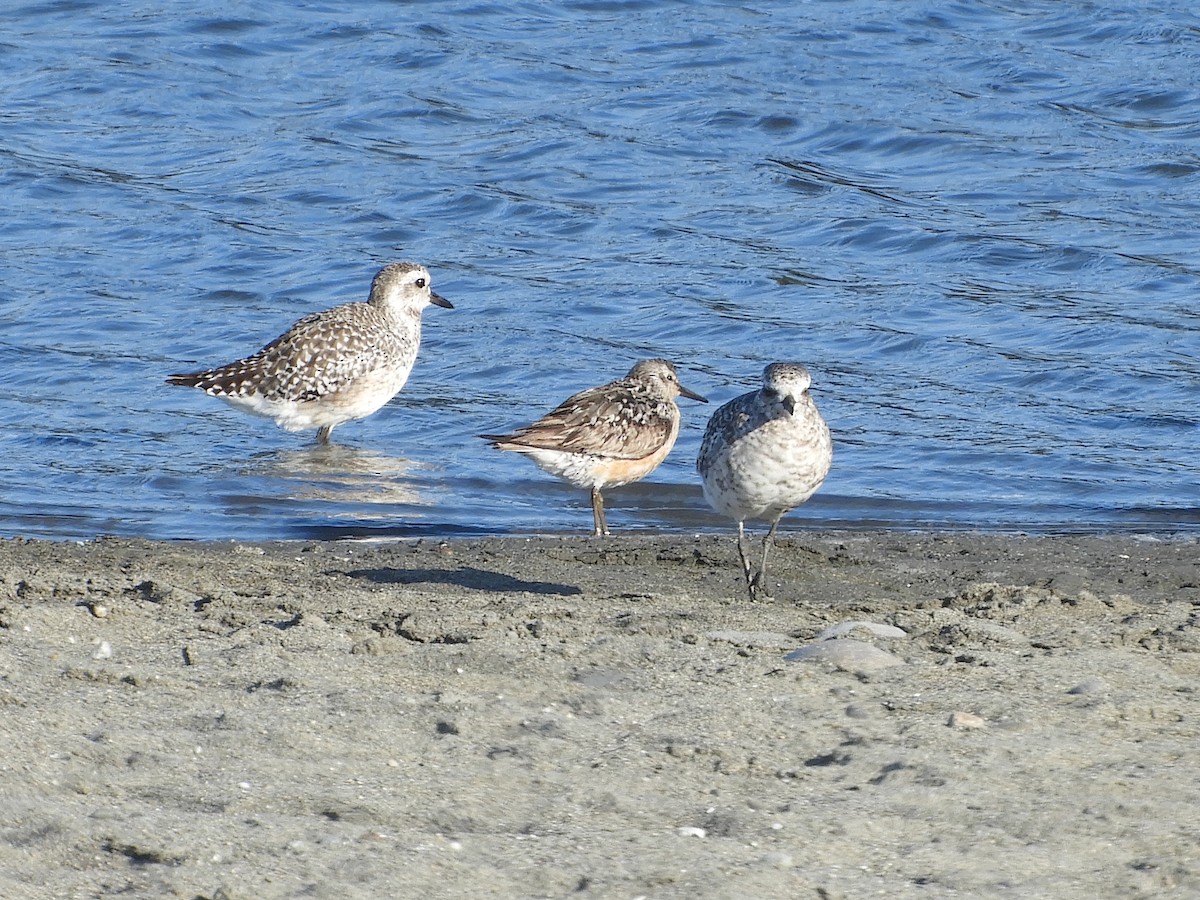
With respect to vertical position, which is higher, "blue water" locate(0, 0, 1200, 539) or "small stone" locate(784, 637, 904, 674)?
"small stone" locate(784, 637, 904, 674)

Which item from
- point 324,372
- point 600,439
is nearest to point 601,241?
point 324,372

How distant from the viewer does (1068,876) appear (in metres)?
4.32

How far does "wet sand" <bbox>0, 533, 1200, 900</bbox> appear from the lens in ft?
14.3

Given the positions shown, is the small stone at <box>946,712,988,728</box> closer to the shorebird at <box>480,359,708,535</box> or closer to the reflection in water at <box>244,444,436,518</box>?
the shorebird at <box>480,359,708,535</box>

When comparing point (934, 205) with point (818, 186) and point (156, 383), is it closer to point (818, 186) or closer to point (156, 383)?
point (818, 186)

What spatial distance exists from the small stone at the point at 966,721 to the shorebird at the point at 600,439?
13.8 feet

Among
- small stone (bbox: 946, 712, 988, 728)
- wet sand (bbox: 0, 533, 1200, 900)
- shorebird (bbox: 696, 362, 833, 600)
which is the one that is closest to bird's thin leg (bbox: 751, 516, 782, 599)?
shorebird (bbox: 696, 362, 833, 600)

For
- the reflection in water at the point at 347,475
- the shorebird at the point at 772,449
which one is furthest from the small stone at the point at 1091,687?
the reflection in water at the point at 347,475

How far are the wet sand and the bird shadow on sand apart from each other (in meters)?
0.41

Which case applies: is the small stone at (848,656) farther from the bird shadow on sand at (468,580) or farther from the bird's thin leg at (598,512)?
the bird's thin leg at (598,512)

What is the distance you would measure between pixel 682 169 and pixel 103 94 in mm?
6700

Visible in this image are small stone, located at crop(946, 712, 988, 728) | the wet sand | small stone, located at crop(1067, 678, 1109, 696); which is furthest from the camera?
small stone, located at crop(1067, 678, 1109, 696)

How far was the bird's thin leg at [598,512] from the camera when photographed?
9484 mm

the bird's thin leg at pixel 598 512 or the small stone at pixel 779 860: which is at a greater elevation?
the small stone at pixel 779 860
